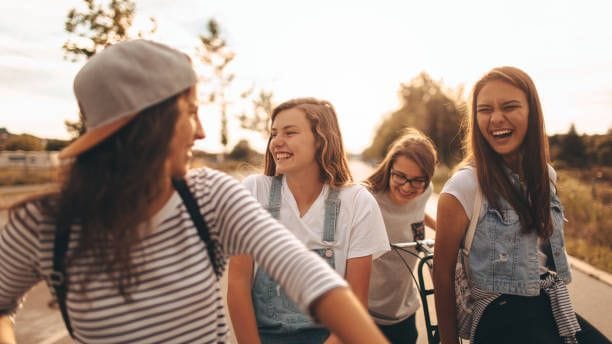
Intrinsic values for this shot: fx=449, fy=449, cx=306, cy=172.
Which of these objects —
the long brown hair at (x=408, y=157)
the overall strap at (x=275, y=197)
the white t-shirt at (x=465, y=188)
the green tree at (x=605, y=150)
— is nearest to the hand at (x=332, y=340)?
the overall strap at (x=275, y=197)

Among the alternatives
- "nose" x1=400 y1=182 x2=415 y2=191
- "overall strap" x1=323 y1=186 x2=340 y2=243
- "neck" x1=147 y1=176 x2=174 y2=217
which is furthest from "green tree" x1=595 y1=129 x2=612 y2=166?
"neck" x1=147 y1=176 x2=174 y2=217

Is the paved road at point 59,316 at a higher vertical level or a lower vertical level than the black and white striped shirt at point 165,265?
lower

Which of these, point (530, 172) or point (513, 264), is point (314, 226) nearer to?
point (513, 264)

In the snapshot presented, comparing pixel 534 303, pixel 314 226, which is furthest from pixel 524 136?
pixel 314 226

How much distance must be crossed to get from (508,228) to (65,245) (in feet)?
5.95

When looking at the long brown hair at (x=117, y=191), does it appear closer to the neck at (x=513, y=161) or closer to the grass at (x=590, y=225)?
the neck at (x=513, y=161)

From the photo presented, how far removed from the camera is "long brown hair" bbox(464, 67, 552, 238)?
212 cm

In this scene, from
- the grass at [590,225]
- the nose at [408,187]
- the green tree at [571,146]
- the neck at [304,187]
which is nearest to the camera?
the neck at [304,187]

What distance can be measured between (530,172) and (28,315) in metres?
5.67

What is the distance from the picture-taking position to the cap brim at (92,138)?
3.74 ft

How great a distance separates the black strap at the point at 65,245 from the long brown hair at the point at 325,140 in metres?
1.15

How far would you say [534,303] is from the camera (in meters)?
2.02

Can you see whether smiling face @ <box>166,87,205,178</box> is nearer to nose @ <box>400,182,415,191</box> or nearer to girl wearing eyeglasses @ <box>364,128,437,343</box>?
girl wearing eyeglasses @ <box>364,128,437,343</box>

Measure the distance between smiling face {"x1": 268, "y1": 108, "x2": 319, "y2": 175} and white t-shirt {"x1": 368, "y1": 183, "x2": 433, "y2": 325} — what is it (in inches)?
42.9
